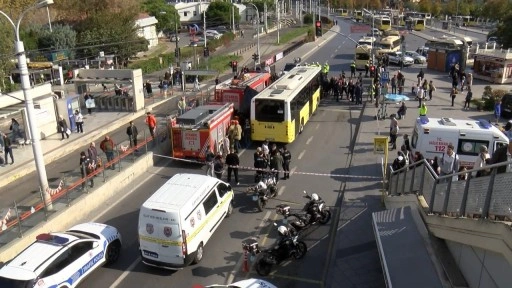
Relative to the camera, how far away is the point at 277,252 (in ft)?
40.2

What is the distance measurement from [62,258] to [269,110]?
1260 centimetres

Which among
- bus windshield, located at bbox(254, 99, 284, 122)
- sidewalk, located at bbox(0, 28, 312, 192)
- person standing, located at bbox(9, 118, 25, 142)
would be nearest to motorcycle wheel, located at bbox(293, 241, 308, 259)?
bus windshield, located at bbox(254, 99, 284, 122)

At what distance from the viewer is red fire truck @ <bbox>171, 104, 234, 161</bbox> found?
19.6m

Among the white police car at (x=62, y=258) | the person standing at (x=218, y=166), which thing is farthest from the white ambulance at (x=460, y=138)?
the white police car at (x=62, y=258)

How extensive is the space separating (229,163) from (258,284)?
8.12 m

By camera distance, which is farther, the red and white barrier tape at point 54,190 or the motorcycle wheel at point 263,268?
the red and white barrier tape at point 54,190

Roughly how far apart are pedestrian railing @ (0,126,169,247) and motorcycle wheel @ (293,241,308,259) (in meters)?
7.46

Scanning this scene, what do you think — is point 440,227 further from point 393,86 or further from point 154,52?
point 154,52

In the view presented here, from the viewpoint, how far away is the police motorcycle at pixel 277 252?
1199 centimetres

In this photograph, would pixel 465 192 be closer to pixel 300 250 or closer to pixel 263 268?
pixel 300 250

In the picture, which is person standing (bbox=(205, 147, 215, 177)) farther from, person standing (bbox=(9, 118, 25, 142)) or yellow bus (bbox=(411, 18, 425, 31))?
yellow bus (bbox=(411, 18, 425, 31))

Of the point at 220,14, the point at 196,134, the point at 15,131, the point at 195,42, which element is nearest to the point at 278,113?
the point at 196,134

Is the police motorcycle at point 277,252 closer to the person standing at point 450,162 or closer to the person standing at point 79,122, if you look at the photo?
the person standing at point 450,162

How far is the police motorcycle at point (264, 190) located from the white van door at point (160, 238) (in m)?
4.47
